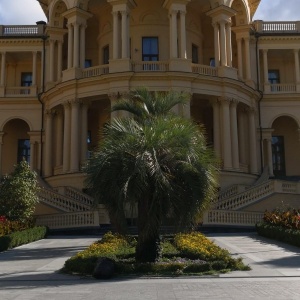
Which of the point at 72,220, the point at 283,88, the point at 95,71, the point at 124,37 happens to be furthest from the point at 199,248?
the point at 283,88

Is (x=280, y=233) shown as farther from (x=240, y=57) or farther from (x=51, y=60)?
(x=51, y=60)

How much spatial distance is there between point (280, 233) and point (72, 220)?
11907 millimetres

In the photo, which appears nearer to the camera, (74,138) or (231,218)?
(231,218)

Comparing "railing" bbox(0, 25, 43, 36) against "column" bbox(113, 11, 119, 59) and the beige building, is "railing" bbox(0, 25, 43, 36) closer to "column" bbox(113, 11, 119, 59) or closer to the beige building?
the beige building

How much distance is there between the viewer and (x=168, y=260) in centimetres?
1480

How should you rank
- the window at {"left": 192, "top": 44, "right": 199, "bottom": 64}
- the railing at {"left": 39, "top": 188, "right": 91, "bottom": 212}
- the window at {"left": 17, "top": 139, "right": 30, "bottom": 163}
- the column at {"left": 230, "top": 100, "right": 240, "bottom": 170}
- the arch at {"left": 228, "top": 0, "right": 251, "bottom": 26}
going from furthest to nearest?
the window at {"left": 17, "top": 139, "right": 30, "bottom": 163} → the window at {"left": 192, "top": 44, "right": 199, "bottom": 64} → the arch at {"left": 228, "top": 0, "right": 251, "bottom": 26} → the column at {"left": 230, "top": 100, "right": 240, "bottom": 170} → the railing at {"left": 39, "top": 188, "right": 91, "bottom": 212}

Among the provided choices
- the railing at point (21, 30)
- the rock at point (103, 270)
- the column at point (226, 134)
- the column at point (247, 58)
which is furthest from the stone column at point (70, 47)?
the rock at point (103, 270)

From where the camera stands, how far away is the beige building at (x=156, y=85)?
33.6 meters

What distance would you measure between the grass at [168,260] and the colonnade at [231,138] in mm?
16481

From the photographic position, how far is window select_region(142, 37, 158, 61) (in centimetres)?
3819

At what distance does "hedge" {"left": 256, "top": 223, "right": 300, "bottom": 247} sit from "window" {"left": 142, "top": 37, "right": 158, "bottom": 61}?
17.8 m

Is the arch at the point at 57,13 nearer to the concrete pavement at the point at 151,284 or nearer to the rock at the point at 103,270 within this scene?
the concrete pavement at the point at 151,284

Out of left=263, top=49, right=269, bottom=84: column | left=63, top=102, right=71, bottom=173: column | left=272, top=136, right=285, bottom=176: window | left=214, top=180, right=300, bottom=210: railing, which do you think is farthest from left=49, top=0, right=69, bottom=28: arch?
left=272, top=136, right=285, bottom=176: window

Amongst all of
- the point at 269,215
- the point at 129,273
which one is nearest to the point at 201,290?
the point at 129,273
